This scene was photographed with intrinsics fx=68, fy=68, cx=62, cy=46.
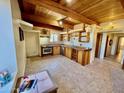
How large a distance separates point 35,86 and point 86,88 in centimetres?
163

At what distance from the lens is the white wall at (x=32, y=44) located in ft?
16.7

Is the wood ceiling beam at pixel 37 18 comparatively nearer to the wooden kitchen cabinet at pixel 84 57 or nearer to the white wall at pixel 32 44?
the white wall at pixel 32 44

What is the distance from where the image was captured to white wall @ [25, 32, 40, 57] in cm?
509

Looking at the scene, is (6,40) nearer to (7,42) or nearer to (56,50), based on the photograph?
(7,42)

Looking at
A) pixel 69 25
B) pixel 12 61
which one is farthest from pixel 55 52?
pixel 12 61

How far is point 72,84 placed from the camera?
2.22 meters

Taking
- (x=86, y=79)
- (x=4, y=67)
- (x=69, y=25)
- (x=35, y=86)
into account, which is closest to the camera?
(x=35, y=86)

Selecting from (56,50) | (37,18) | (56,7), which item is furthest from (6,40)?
(56,50)

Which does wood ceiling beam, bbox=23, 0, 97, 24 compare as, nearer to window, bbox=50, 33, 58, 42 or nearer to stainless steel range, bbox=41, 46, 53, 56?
stainless steel range, bbox=41, 46, 53, 56

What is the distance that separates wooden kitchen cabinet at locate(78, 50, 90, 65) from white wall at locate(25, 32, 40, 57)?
131 inches

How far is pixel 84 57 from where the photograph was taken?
12.3 ft

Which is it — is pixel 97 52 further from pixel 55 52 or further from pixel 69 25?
pixel 55 52

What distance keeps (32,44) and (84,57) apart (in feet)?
12.8

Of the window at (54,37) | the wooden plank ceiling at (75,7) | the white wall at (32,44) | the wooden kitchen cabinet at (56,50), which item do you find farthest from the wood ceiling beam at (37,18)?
the wooden kitchen cabinet at (56,50)
